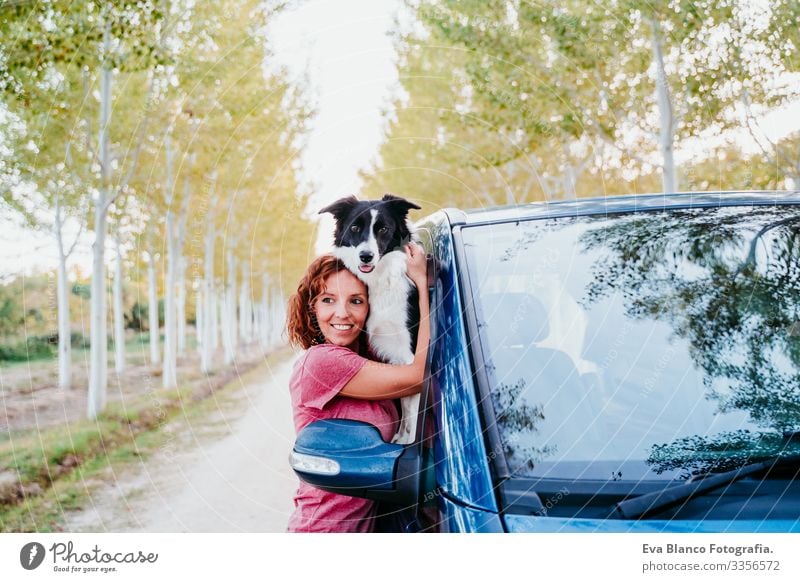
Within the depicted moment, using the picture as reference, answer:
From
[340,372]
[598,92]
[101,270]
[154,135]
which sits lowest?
[340,372]

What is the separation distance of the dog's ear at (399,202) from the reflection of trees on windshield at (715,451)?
3.70 feet

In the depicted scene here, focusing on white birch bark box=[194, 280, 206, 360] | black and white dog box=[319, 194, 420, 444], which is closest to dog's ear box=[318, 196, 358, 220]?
black and white dog box=[319, 194, 420, 444]

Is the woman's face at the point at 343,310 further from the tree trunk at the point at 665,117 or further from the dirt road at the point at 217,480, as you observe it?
the tree trunk at the point at 665,117

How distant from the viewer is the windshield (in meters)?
1.68

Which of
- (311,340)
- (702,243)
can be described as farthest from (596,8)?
(311,340)

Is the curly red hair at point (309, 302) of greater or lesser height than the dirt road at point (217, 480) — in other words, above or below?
above

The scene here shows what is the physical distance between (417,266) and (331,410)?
53cm

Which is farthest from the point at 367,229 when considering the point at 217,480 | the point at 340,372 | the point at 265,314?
the point at 217,480

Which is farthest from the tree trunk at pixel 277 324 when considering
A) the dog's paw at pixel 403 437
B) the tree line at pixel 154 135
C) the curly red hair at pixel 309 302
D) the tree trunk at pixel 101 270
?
the tree trunk at pixel 101 270

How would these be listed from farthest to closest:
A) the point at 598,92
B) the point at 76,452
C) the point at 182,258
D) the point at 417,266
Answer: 1. the point at 182,258
2. the point at 598,92
3. the point at 76,452
4. the point at 417,266

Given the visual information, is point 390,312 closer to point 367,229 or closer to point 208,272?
point 367,229

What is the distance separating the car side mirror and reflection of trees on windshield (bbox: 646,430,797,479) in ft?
1.86

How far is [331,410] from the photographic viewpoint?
2.06m

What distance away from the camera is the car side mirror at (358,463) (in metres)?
1.63
